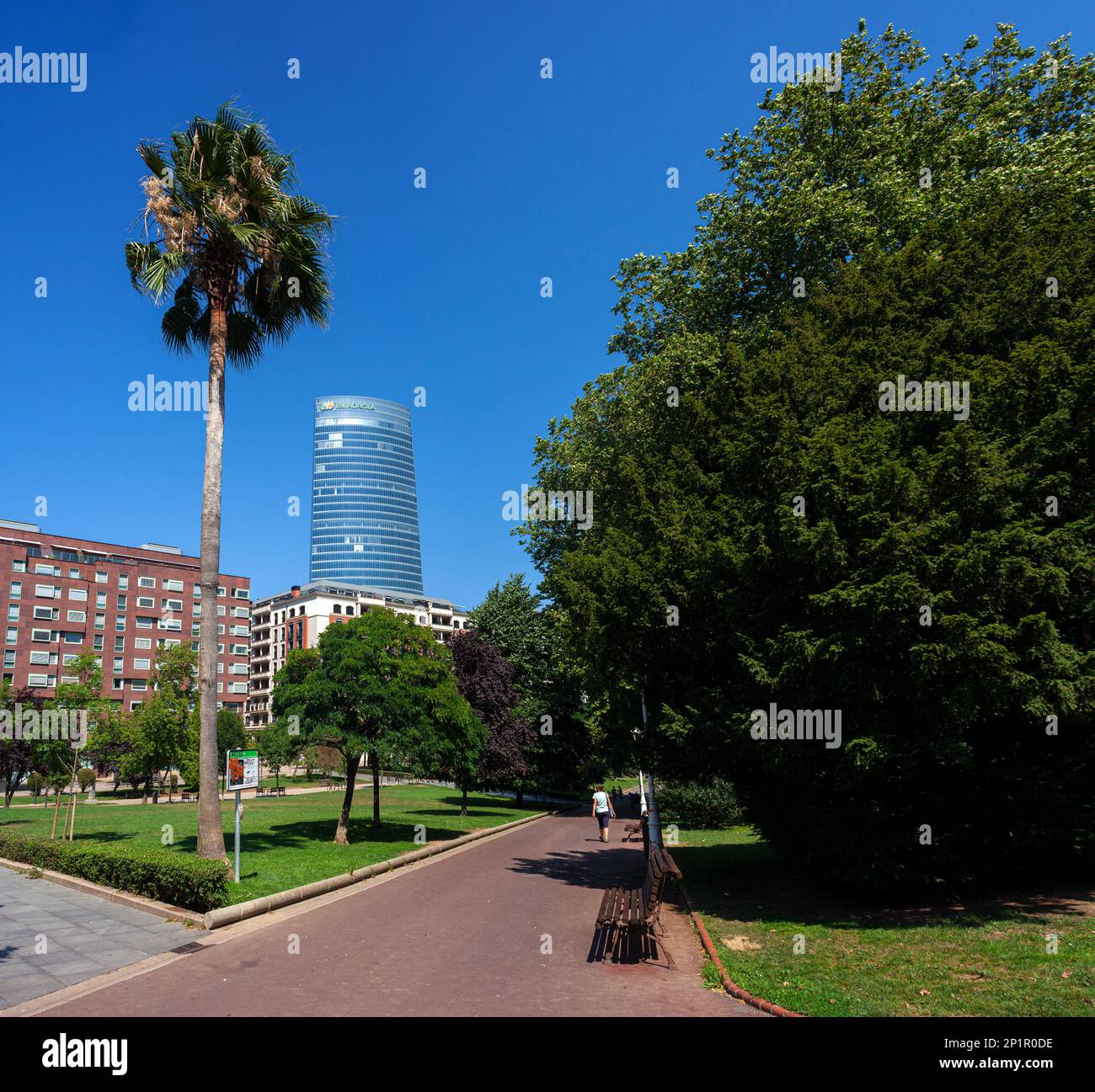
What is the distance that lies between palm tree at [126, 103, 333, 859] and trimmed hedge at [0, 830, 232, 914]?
147 cm

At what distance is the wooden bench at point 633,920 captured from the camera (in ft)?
30.6

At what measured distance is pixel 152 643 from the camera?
100 meters

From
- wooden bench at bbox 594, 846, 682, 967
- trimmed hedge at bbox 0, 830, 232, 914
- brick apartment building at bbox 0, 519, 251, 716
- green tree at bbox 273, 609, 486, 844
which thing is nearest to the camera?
wooden bench at bbox 594, 846, 682, 967

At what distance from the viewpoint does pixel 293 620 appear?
132 meters

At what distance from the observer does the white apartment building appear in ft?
427

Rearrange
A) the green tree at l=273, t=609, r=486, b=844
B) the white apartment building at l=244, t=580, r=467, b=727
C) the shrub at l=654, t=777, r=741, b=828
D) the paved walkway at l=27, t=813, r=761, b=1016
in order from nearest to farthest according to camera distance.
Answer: the paved walkway at l=27, t=813, r=761, b=1016
the green tree at l=273, t=609, r=486, b=844
the shrub at l=654, t=777, r=741, b=828
the white apartment building at l=244, t=580, r=467, b=727

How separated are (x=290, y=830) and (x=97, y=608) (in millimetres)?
85492

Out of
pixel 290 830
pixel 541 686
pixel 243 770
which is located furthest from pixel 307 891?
pixel 541 686

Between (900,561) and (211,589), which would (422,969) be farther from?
(211,589)

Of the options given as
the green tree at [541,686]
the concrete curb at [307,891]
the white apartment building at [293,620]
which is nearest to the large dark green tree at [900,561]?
the concrete curb at [307,891]

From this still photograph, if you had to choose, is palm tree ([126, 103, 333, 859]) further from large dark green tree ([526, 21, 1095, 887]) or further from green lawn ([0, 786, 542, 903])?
large dark green tree ([526, 21, 1095, 887])

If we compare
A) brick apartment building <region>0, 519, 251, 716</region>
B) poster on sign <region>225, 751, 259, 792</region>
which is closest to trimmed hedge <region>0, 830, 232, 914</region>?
poster on sign <region>225, 751, 259, 792</region>

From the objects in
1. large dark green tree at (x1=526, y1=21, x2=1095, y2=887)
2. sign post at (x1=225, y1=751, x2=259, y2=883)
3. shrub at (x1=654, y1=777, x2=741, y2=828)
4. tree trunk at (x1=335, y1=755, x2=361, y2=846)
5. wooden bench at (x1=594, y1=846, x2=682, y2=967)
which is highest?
large dark green tree at (x1=526, y1=21, x2=1095, y2=887)

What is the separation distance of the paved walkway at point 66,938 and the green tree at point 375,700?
759 cm
